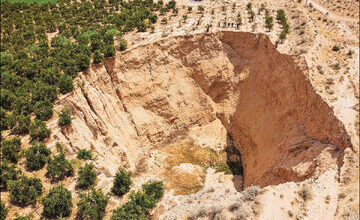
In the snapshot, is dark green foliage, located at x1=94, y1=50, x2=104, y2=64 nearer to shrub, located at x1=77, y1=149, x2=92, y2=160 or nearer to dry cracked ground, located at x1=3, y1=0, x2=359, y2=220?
dry cracked ground, located at x1=3, y1=0, x2=359, y2=220

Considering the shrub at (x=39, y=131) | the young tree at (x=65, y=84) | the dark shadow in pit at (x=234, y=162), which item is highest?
the young tree at (x=65, y=84)

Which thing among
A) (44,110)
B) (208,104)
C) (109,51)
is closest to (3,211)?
(44,110)

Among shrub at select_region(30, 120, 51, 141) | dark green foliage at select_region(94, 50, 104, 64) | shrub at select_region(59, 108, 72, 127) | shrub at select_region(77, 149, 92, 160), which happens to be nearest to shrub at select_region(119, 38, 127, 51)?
dark green foliage at select_region(94, 50, 104, 64)

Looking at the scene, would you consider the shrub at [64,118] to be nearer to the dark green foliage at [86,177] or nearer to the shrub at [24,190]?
the dark green foliage at [86,177]

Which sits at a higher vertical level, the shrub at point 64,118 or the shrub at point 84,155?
the shrub at point 64,118

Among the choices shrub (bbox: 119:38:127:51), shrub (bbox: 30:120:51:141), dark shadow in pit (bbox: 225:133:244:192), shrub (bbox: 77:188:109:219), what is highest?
shrub (bbox: 119:38:127:51)

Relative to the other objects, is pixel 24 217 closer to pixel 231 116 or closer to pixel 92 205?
A: pixel 92 205

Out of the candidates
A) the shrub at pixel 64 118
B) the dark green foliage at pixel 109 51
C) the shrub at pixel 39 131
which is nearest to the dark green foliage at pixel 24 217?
the shrub at pixel 39 131
